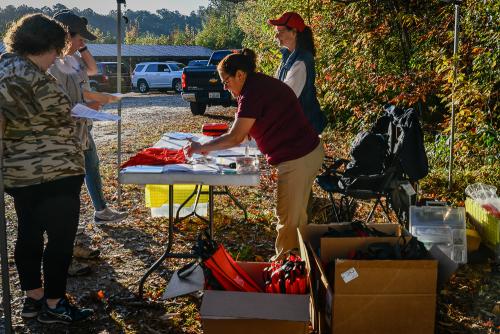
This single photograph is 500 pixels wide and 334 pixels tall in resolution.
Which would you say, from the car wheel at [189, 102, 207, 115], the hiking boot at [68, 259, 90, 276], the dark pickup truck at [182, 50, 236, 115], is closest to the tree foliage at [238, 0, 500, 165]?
the hiking boot at [68, 259, 90, 276]

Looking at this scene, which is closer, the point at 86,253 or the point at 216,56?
the point at 86,253

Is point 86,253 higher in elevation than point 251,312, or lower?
lower

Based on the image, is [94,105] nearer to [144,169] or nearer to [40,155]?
[144,169]

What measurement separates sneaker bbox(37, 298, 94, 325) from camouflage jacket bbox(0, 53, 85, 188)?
0.81 meters

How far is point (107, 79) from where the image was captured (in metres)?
26.5

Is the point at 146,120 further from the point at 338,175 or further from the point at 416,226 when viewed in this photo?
the point at 416,226

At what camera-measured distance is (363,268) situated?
2938mm

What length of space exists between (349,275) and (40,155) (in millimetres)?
1791

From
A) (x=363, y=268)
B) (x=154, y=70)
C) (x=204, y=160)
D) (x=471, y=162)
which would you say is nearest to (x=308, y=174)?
(x=204, y=160)

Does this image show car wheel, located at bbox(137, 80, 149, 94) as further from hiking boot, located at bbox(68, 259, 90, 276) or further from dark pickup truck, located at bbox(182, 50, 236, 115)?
hiking boot, located at bbox(68, 259, 90, 276)

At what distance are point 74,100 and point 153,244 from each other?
1.40 meters

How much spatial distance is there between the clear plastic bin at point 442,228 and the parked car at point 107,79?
70.7ft

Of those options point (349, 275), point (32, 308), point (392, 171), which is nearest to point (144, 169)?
point (32, 308)

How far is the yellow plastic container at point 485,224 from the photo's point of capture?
4367 mm
